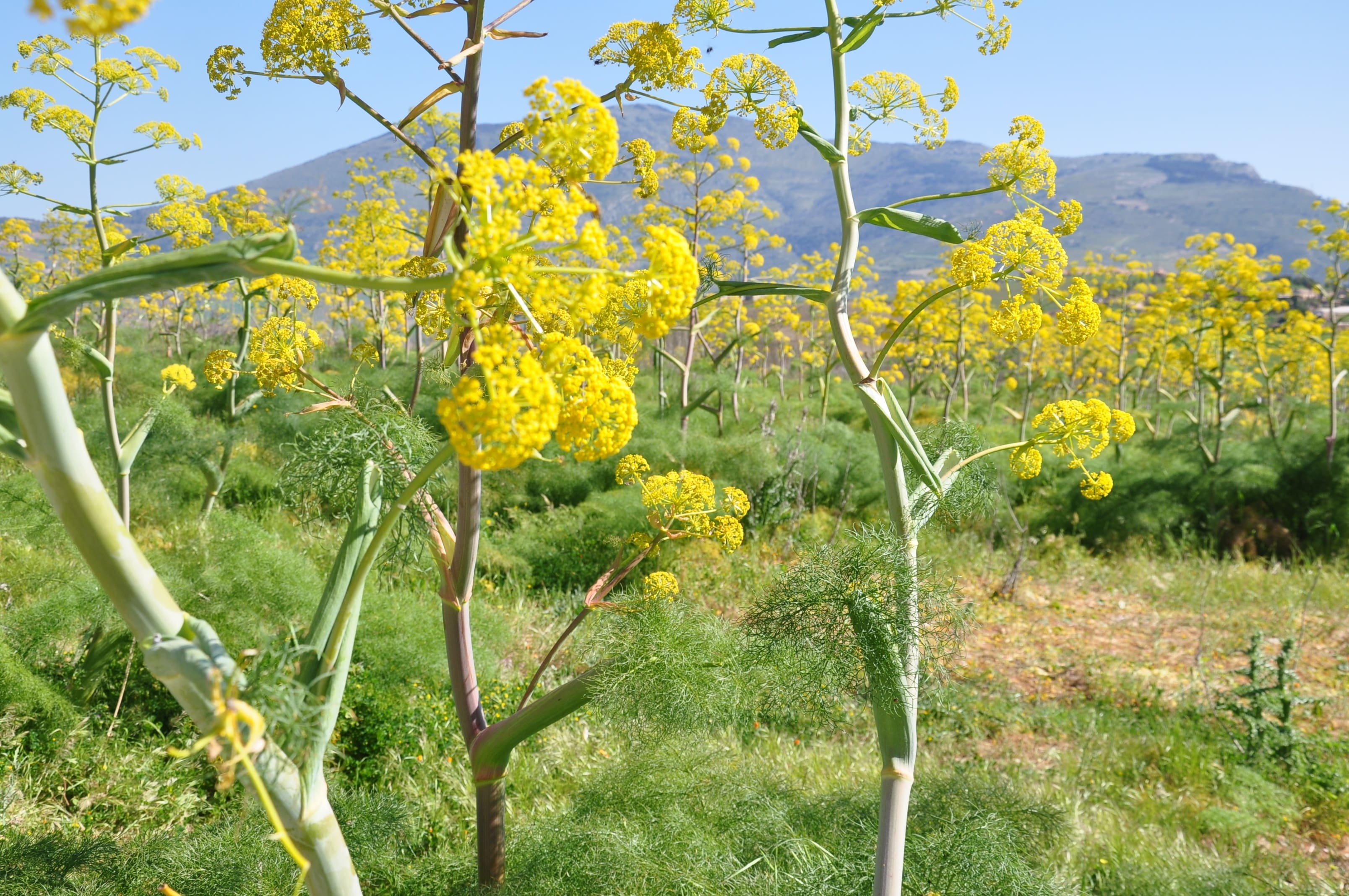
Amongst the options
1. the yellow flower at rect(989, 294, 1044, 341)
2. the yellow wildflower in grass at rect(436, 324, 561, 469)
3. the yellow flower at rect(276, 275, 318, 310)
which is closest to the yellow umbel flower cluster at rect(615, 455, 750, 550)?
the yellow flower at rect(989, 294, 1044, 341)

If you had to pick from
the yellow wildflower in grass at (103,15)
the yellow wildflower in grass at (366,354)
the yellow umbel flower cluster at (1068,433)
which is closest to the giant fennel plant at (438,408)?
the yellow wildflower in grass at (103,15)

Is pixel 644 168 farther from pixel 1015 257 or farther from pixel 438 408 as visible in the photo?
pixel 438 408

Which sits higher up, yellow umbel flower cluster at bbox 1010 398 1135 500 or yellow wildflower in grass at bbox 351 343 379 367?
yellow wildflower in grass at bbox 351 343 379 367

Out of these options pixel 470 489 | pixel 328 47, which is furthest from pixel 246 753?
pixel 328 47

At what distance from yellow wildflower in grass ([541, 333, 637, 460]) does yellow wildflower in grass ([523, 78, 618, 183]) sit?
20 centimetres

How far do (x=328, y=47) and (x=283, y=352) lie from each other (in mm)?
647

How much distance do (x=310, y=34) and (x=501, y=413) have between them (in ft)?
4.32

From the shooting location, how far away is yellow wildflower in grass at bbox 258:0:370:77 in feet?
5.43

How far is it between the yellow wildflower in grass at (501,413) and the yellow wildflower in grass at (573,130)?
9.7 inches

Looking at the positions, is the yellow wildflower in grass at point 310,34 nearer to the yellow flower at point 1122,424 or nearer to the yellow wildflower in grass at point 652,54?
the yellow wildflower in grass at point 652,54

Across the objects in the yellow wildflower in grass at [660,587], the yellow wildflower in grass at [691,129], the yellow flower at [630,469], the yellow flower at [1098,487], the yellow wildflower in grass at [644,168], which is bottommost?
the yellow wildflower in grass at [660,587]

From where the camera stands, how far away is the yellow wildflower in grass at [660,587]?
2.22 m

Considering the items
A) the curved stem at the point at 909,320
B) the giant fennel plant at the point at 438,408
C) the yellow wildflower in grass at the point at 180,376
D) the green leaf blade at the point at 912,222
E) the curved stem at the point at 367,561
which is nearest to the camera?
the giant fennel plant at the point at 438,408

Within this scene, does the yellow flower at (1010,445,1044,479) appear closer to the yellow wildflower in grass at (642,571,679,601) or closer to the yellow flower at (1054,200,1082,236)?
the yellow flower at (1054,200,1082,236)
